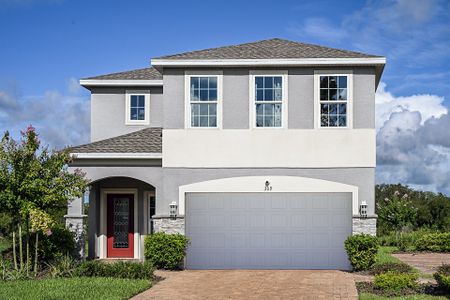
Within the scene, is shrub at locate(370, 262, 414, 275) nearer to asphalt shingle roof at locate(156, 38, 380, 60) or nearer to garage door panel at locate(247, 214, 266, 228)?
garage door panel at locate(247, 214, 266, 228)

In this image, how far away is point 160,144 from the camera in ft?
63.4

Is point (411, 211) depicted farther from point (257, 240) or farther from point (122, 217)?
point (122, 217)

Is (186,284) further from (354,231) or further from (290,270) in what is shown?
(354,231)

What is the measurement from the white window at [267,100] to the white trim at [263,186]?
1.61 meters

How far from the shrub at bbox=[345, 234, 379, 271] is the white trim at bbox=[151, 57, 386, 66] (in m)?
5.01

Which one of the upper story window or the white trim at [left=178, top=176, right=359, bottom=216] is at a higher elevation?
the upper story window

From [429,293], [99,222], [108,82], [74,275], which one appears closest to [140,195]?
[99,222]

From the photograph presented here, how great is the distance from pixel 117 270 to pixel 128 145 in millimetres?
4885

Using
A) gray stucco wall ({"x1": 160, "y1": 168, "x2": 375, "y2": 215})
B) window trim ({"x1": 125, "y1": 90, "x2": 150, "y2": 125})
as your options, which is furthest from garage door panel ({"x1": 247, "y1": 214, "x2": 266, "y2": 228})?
window trim ({"x1": 125, "y1": 90, "x2": 150, "y2": 125})

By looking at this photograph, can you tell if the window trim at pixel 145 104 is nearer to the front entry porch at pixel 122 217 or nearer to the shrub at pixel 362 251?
the front entry porch at pixel 122 217

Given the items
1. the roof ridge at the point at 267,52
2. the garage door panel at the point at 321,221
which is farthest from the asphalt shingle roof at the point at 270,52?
the garage door panel at the point at 321,221

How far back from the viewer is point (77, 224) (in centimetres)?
1895

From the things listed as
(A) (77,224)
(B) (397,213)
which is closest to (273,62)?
(A) (77,224)

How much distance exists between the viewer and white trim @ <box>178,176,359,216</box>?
18.1m
